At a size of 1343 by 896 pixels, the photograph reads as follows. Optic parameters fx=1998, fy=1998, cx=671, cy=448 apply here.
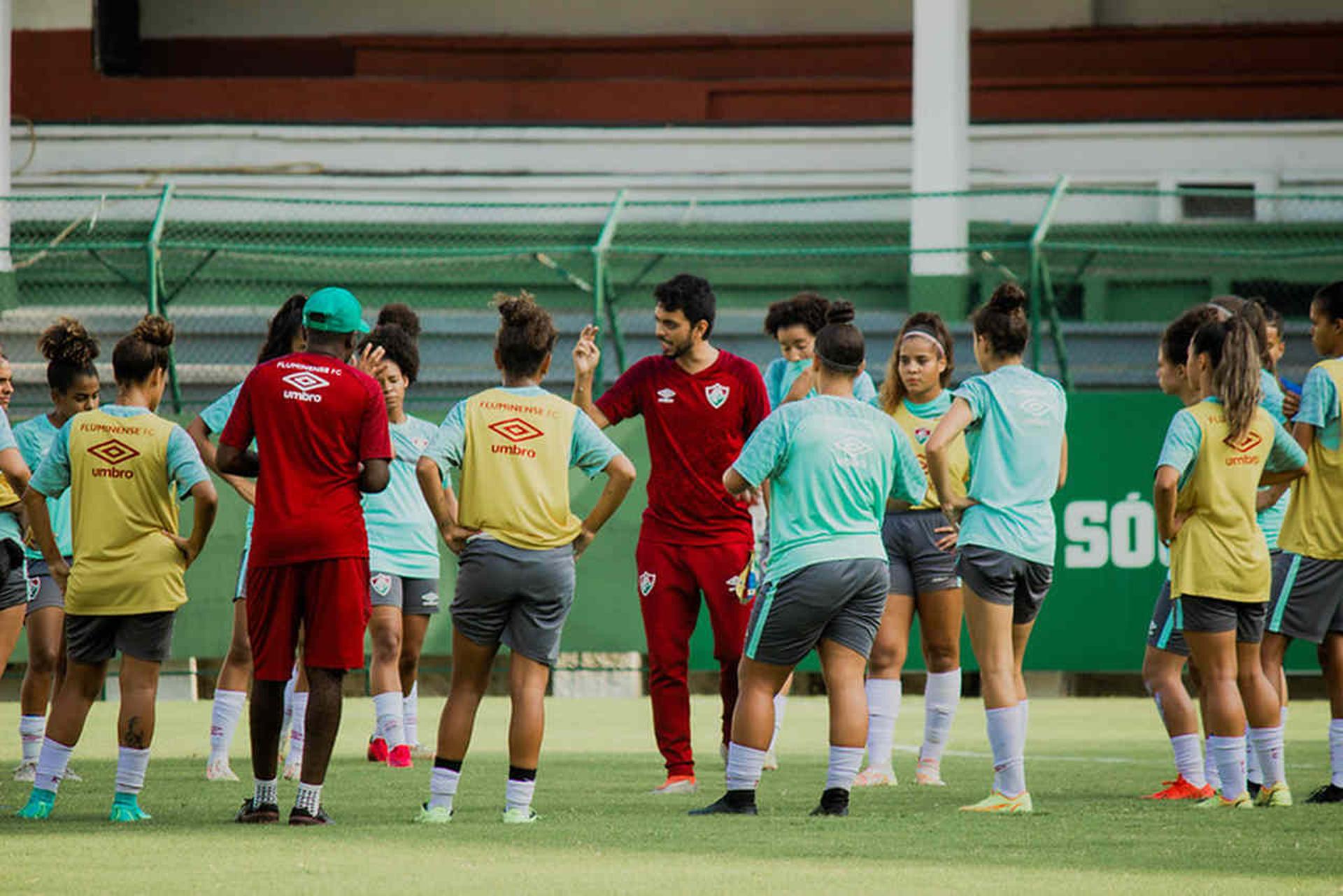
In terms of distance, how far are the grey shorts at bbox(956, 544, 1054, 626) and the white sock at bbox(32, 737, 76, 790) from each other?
358 cm

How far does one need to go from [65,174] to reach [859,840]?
16866mm

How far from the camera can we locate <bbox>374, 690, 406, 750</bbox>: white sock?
9742mm

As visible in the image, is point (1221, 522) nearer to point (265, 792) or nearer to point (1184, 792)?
point (1184, 792)

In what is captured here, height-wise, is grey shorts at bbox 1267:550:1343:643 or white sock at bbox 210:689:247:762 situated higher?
grey shorts at bbox 1267:550:1343:643

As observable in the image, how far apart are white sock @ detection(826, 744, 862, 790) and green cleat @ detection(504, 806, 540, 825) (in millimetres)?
1144

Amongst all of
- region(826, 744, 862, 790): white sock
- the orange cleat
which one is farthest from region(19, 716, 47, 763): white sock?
the orange cleat

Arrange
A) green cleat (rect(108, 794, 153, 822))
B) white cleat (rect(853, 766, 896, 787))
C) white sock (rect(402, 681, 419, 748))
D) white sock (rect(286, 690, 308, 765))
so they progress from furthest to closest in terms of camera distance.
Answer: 1. white sock (rect(402, 681, 419, 748))
2. white sock (rect(286, 690, 308, 765))
3. white cleat (rect(853, 766, 896, 787))
4. green cleat (rect(108, 794, 153, 822))

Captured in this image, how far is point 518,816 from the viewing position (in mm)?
7406

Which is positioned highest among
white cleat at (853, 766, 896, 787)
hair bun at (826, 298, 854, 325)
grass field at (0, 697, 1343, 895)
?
hair bun at (826, 298, 854, 325)

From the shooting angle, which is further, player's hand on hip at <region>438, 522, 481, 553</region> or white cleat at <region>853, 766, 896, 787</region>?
white cleat at <region>853, 766, 896, 787</region>

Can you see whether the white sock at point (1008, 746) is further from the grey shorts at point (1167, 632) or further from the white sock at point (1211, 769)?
the grey shorts at point (1167, 632)

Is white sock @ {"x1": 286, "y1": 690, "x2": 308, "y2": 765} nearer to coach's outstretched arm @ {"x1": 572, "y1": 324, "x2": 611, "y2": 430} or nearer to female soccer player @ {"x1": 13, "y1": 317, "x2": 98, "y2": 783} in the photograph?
female soccer player @ {"x1": 13, "y1": 317, "x2": 98, "y2": 783}

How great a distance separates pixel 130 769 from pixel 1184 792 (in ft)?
14.0

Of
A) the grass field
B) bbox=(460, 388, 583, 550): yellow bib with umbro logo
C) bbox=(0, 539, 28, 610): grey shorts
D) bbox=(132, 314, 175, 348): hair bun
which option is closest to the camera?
the grass field
